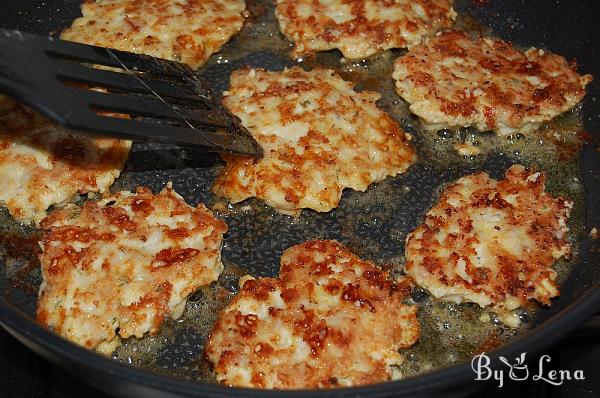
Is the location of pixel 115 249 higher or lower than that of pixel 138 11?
lower

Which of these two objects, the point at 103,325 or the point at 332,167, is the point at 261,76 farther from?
the point at 103,325

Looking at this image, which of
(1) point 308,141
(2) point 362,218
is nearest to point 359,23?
(1) point 308,141

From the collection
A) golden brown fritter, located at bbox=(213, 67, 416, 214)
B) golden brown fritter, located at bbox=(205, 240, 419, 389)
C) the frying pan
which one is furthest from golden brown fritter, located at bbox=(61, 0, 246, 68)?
golden brown fritter, located at bbox=(205, 240, 419, 389)

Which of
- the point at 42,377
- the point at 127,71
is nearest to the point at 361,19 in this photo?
the point at 127,71

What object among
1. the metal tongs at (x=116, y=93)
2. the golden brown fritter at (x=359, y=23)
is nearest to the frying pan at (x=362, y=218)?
the golden brown fritter at (x=359, y=23)

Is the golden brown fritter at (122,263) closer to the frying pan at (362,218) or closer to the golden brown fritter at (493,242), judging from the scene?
the frying pan at (362,218)

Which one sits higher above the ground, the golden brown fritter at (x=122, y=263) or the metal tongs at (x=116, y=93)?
the metal tongs at (x=116, y=93)
